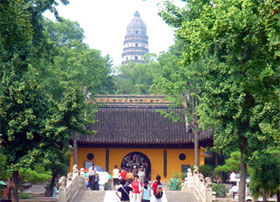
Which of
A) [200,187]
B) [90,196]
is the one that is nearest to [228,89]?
[200,187]

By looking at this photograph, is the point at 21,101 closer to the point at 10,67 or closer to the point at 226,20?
the point at 10,67

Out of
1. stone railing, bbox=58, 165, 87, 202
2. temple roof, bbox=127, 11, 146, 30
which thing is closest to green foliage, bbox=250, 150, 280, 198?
stone railing, bbox=58, 165, 87, 202

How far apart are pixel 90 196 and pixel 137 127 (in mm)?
12597

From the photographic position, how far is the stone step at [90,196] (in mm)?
19675

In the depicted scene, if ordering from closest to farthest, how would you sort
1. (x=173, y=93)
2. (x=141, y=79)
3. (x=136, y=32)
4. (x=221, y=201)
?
1. (x=221, y=201)
2. (x=173, y=93)
3. (x=141, y=79)
4. (x=136, y=32)

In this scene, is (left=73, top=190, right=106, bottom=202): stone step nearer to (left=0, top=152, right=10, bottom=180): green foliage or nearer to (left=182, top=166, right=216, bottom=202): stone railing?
(left=182, top=166, right=216, bottom=202): stone railing

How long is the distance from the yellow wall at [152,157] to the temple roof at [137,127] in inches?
51.7

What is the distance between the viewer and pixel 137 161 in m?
33.0

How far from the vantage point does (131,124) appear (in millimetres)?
32938

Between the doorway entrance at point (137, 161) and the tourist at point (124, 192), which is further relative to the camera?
the doorway entrance at point (137, 161)

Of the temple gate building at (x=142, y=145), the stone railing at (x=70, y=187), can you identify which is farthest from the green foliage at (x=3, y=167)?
the temple gate building at (x=142, y=145)

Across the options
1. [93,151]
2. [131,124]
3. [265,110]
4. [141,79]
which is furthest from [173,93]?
[141,79]

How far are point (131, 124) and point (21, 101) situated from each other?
704 inches

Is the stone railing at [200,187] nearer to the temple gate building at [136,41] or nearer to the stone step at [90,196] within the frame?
the stone step at [90,196]
